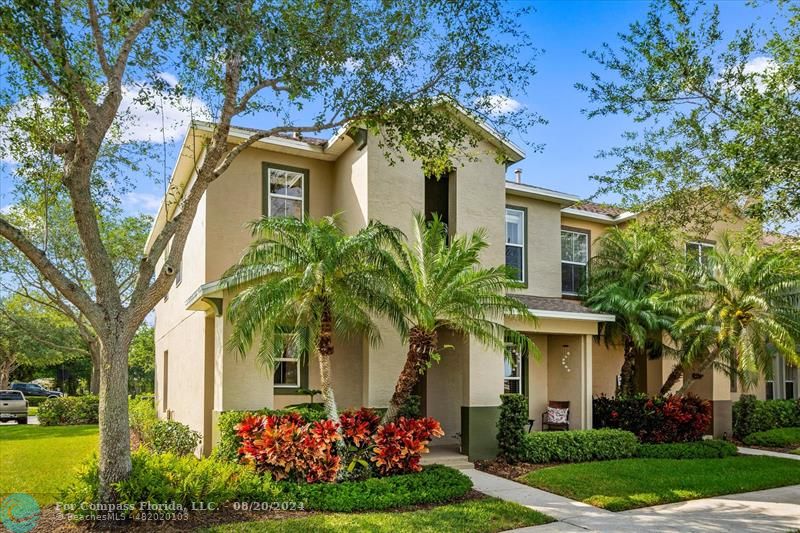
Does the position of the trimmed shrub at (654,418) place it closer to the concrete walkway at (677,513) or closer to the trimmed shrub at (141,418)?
the concrete walkway at (677,513)

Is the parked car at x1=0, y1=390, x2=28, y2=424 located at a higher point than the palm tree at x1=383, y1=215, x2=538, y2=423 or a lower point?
lower

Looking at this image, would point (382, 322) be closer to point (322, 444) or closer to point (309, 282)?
point (309, 282)

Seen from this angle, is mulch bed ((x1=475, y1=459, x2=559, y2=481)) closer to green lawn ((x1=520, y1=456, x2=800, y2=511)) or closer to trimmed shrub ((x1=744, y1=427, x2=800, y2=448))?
green lawn ((x1=520, y1=456, x2=800, y2=511))

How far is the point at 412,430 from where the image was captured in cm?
1120

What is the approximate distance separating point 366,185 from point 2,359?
143ft

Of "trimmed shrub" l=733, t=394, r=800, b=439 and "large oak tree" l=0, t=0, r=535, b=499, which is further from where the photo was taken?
"trimmed shrub" l=733, t=394, r=800, b=439

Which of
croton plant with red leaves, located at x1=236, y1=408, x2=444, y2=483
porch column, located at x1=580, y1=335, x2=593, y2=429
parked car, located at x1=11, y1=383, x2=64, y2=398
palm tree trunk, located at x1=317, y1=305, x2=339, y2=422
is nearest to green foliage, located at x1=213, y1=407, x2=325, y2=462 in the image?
croton plant with red leaves, located at x1=236, y1=408, x2=444, y2=483

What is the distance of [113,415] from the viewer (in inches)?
350

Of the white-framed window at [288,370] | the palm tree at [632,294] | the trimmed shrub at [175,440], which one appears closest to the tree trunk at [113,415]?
the trimmed shrub at [175,440]

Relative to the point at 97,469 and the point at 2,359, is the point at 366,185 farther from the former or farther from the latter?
Answer: the point at 2,359

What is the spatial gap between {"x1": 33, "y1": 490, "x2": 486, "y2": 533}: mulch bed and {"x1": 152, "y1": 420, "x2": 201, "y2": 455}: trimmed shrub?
11.6ft

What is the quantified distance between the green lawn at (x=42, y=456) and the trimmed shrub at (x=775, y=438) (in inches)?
712

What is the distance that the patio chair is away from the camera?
17.0m

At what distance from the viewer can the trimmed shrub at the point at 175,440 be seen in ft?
43.5
